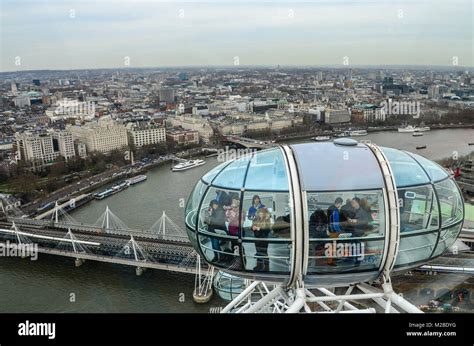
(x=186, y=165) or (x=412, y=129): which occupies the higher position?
(x=412, y=129)

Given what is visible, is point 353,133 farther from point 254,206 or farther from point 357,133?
point 254,206

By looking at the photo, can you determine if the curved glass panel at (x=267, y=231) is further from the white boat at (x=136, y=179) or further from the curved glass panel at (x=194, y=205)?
the white boat at (x=136, y=179)

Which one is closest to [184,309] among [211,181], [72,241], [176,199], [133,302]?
[133,302]

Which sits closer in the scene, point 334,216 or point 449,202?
point 334,216

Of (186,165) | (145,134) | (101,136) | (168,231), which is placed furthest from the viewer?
(145,134)

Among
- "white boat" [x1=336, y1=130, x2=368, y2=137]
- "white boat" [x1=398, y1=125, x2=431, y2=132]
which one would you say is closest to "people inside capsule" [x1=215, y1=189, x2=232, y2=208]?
"white boat" [x1=336, y1=130, x2=368, y2=137]

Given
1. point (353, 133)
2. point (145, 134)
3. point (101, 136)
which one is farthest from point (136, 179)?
point (353, 133)

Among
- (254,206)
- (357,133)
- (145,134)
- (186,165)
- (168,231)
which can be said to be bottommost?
(168,231)

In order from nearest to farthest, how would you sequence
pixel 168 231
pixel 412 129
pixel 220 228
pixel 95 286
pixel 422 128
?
1. pixel 220 228
2. pixel 95 286
3. pixel 168 231
4. pixel 412 129
5. pixel 422 128

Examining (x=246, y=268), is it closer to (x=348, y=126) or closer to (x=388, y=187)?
(x=388, y=187)
